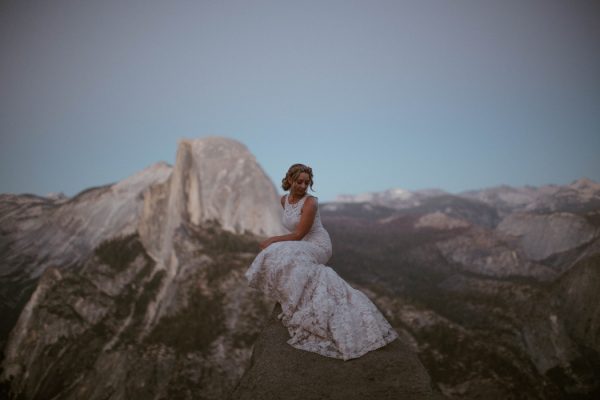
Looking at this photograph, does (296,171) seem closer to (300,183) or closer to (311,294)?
(300,183)

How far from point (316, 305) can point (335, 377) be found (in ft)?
3.25

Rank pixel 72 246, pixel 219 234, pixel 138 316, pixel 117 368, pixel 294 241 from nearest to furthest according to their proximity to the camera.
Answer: pixel 294 241, pixel 117 368, pixel 138 316, pixel 219 234, pixel 72 246

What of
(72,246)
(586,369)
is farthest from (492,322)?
(72,246)

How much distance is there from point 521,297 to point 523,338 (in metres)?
9.99

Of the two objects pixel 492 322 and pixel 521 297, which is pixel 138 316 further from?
pixel 521 297

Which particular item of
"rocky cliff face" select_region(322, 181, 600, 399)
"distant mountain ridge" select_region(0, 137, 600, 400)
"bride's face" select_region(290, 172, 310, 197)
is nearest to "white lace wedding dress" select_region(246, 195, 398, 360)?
"distant mountain ridge" select_region(0, 137, 600, 400)

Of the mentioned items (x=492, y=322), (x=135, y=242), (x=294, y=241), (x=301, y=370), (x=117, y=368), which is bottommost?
(x=117, y=368)

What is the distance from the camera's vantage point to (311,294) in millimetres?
5270

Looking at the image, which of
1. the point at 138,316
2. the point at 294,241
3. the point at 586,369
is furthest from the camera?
the point at 138,316

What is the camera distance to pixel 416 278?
60406 mm

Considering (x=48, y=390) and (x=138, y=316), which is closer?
(x=48, y=390)

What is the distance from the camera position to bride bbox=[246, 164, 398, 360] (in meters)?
4.84

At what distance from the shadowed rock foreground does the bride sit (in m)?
0.13

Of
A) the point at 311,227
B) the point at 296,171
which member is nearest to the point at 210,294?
the point at 311,227
